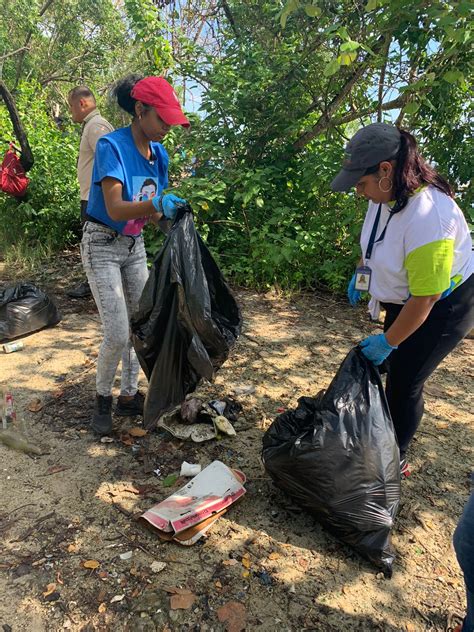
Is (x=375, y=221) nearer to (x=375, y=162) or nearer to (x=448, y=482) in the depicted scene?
(x=375, y=162)

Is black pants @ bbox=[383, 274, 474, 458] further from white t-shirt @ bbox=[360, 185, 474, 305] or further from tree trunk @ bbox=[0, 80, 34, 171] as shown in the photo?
tree trunk @ bbox=[0, 80, 34, 171]

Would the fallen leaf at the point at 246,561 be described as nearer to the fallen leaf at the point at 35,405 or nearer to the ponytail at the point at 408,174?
the ponytail at the point at 408,174

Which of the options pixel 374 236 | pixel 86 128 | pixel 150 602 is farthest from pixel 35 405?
pixel 374 236

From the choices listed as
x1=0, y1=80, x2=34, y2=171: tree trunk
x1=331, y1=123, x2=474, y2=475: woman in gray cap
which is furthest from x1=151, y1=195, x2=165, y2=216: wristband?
x1=0, y1=80, x2=34, y2=171: tree trunk

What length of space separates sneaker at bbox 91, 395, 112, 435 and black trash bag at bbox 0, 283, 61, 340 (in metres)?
1.61

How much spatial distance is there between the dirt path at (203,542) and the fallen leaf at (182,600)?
22 mm

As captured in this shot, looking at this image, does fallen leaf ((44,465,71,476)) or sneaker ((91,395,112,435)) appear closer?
fallen leaf ((44,465,71,476))

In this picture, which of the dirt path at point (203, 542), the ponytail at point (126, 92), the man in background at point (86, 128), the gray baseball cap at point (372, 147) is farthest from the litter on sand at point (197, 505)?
the man in background at point (86, 128)

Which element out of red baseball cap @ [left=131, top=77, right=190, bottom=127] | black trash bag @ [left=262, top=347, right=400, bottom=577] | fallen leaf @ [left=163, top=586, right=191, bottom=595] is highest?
red baseball cap @ [left=131, top=77, right=190, bottom=127]

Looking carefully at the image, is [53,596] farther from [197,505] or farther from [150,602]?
[197,505]

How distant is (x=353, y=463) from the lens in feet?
5.70

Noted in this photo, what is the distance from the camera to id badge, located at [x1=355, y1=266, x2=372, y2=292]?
1.84m

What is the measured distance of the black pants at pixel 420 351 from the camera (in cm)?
174

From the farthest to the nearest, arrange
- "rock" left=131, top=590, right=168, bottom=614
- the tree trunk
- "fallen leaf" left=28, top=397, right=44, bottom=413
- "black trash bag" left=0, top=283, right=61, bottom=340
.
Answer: the tree trunk < "black trash bag" left=0, top=283, right=61, bottom=340 < "fallen leaf" left=28, top=397, right=44, bottom=413 < "rock" left=131, top=590, right=168, bottom=614
